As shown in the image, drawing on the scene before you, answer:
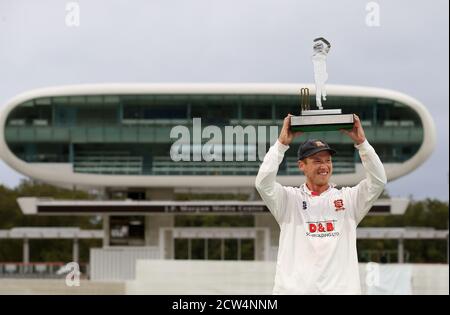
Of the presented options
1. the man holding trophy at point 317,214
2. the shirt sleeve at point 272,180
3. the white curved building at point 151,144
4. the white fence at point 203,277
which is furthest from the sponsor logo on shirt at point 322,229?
the white curved building at point 151,144

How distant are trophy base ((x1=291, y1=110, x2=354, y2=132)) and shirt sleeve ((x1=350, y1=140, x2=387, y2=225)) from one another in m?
0.28

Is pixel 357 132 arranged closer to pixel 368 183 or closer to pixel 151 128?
pixel 368 183

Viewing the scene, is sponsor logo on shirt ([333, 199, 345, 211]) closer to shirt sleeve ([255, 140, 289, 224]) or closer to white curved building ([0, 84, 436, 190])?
shirt sleeve ([255, 140, 289, 224])

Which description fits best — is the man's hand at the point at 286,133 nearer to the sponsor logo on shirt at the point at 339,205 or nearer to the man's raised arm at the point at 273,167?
the man's raised arm at the point at 273,167

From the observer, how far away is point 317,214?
266 inches

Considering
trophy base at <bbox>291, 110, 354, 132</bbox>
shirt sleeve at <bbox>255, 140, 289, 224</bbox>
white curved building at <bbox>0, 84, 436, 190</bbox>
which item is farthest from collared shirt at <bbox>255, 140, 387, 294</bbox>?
white curved building at <bbox>0, 84, 436, 190</bbox>

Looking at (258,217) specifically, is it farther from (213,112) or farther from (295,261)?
(295,261)

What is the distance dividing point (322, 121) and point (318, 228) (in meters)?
0.79

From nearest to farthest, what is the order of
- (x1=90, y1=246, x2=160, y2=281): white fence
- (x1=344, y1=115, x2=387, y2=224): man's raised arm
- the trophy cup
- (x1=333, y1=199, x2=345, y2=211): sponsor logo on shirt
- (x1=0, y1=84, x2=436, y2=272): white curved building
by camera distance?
the trophy cup → (x1=344, y1=115, x2=387, y2=224): man's raised arm → (x1=333, y1=199, x2=345, y2=211): sponsor logo on shirt → (x1=0, y1=84, x2=436, y2=272): white curved building → (x1=90, y1=246, x2=160, y2=281): white fence

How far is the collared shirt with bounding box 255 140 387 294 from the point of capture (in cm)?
657

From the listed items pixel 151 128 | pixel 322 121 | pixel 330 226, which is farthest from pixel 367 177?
pixel 151 128

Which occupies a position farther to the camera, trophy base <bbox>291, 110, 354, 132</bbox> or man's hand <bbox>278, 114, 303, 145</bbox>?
man's hand <bbox>278, 114, 303, 145</bbox>

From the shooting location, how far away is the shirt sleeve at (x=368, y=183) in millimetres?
6629

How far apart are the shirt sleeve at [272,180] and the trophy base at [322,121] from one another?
241mm
